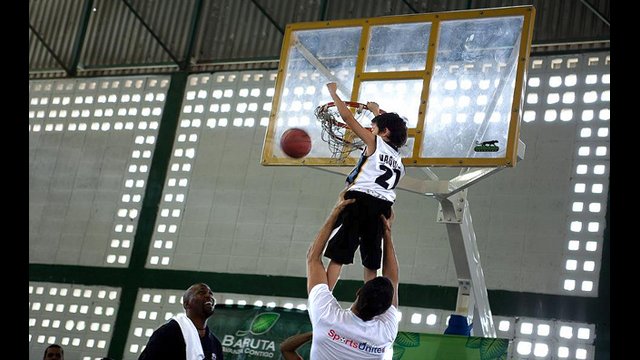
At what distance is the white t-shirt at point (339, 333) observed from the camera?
15.6 ft

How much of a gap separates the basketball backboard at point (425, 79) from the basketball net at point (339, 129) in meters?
0.08

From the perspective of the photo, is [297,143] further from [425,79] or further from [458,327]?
[458,327]

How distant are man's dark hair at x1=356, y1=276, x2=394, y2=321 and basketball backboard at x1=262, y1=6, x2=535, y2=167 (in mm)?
4948

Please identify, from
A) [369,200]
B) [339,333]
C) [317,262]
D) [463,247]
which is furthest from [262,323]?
[339,333]

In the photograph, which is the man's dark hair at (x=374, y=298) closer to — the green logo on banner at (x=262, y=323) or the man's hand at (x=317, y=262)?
the man's hand at (x=317, y=262)

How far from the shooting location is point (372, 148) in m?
6.76

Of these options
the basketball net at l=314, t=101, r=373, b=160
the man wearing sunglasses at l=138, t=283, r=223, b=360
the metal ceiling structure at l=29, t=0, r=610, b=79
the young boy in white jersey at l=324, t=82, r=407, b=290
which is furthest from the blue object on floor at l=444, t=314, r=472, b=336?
the metal ceiling structure at l=29, t=0, r=610, b=79

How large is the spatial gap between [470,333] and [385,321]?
597 centimetres

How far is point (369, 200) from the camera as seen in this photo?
6.63 meters

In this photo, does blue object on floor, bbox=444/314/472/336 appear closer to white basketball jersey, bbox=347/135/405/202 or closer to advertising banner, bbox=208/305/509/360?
advertising banner, bbox=208/305/509/360

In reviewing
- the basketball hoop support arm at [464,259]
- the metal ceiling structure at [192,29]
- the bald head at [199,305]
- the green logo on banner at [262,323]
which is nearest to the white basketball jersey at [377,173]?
the bald head at [199,305]

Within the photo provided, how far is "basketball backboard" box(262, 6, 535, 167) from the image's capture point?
9.88 m

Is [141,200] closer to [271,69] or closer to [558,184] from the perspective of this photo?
[271,69]
